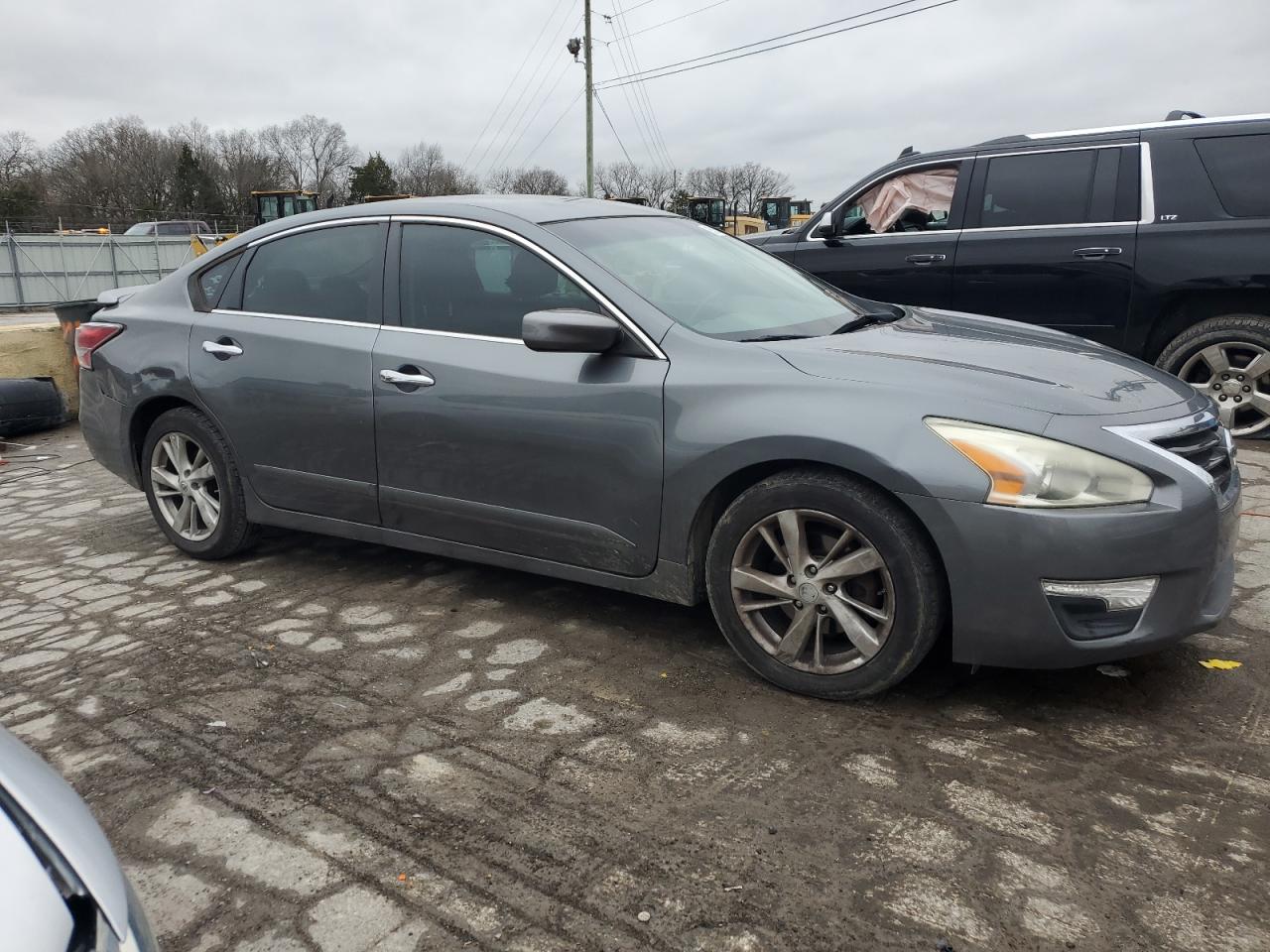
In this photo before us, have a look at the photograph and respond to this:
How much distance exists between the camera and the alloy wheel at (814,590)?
2.95 meters

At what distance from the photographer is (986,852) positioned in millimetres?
2336

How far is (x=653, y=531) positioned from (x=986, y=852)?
55.5 inches

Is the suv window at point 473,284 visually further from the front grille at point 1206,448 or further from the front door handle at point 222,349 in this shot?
the front grille at point 1206,448

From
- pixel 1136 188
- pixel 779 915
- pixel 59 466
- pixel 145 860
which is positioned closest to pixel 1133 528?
pixel 779 915

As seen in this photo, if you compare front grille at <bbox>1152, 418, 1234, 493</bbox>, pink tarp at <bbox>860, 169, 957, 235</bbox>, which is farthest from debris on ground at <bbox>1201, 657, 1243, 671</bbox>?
pink tarp at <bbox>860, 169, 957, 235</bbox>

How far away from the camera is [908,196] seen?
7.02 meters

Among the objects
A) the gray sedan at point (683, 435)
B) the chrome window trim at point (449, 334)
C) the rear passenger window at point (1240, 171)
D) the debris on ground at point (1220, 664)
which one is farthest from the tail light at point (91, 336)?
the rear passenger window at point (1240, 171)

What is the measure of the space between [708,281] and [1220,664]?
2.16 metres

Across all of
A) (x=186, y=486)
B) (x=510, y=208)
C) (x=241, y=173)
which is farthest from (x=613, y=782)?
(x=241, y=173)

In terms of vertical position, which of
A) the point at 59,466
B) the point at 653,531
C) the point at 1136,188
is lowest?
the point at 59,466

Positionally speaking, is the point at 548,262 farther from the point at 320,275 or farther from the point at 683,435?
the point at 320,275

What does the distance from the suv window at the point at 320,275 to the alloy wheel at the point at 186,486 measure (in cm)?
73

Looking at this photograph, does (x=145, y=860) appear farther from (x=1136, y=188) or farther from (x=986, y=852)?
(x=1136, y=188)

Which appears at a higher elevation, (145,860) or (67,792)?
(67,792)
